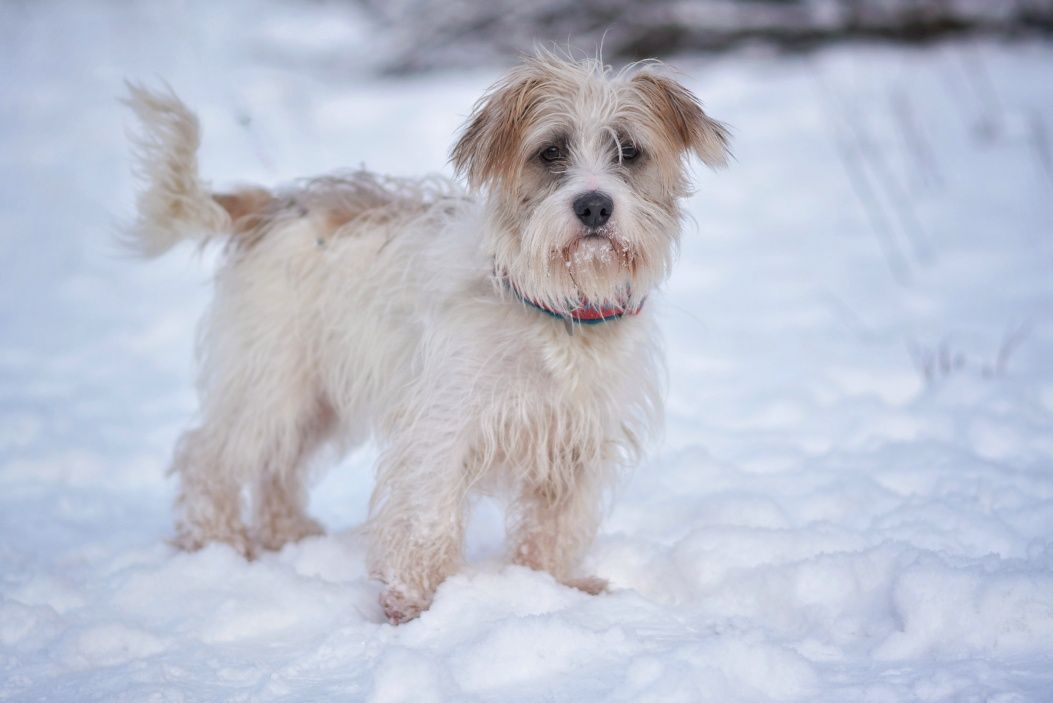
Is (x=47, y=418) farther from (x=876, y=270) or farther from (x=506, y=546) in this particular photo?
(x=876, y=270)

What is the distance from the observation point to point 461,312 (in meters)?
2.70

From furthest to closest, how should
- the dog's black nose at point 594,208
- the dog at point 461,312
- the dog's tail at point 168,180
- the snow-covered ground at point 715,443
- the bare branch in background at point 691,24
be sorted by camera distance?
the bare branch in background at point 691,24
the dog's tail at point 168,180
the dog at point 461,312
the dog's black nose at point 594,208
the snow-covered ground at point 715,443

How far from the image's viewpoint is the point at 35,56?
33.1ft

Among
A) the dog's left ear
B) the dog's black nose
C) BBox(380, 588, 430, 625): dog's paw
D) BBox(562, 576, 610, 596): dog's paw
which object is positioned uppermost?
the dog's left ear

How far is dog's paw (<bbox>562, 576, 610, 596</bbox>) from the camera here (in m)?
2.72

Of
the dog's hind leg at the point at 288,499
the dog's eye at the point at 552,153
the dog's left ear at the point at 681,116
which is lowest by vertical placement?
the dog's hind leg at the point at 288,499

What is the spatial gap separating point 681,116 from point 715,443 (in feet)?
5.37

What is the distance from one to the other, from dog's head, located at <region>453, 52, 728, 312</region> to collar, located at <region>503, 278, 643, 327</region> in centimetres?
2

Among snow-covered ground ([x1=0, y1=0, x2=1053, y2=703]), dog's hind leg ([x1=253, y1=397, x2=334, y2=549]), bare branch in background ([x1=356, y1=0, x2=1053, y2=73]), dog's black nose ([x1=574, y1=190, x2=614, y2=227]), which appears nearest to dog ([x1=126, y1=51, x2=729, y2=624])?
dog's black nose ([x1=574, y1=190, x2=614, y2=227])

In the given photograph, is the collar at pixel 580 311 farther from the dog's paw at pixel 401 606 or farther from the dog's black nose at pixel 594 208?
the dog's paw at pixel 401 606

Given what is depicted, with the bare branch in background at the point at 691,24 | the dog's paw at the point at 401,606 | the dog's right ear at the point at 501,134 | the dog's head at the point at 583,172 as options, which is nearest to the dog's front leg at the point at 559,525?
the dog's paw at the point at 401,606

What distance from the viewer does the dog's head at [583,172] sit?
97.4 inches

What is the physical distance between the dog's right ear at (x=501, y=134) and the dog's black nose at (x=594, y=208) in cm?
23

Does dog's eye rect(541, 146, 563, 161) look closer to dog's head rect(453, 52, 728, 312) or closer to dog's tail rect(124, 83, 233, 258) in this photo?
dog's head rect(453, 52, 728, 312)
